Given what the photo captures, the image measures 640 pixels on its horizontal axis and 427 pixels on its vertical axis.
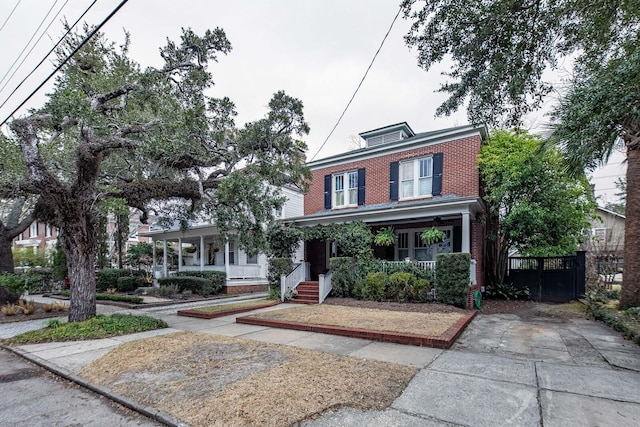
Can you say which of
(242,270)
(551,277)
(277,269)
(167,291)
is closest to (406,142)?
(277,269)

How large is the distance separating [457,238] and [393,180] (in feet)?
11.0

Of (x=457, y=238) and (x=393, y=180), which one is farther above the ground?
(x=393, y=180)

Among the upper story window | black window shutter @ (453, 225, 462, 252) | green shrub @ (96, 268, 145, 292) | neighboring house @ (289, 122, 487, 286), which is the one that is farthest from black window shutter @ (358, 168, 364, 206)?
the upper story window

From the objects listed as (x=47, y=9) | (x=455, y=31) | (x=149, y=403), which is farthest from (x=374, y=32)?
(x=149, y=403)

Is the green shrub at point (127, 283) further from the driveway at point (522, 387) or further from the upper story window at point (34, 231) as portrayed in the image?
the upper story window at point (34, 231)

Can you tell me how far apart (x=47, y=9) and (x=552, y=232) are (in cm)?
1531

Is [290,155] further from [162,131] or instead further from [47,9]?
[47,9]

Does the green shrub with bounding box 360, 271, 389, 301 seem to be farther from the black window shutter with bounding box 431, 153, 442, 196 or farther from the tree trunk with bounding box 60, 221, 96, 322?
the tree trunk with bounding box 60, 221, 96, 322

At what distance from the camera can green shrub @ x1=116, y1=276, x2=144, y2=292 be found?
Answer: 17359 mm

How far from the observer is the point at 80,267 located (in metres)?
8.09

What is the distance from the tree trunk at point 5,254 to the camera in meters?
13.0

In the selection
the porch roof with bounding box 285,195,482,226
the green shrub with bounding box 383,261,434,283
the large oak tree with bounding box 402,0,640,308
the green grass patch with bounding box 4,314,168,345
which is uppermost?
the large oak tree with bounding box 402,0,640,308

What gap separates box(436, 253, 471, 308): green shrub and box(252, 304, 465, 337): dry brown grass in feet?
3.24

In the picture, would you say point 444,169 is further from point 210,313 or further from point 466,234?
point 210,313
